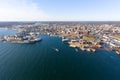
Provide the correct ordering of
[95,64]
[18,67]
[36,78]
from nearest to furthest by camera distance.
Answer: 1. [36,78]
2. [18,67]
3. [95,64]

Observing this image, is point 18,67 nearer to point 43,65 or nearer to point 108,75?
point 43,65

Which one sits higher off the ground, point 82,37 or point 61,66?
point 61,66

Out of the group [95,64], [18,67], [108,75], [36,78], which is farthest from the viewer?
[95,64]

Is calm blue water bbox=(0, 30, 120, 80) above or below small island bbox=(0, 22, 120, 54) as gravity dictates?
above

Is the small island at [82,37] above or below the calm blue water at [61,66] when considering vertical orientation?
below

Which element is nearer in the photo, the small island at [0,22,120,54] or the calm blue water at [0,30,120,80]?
the calm blue water at [0,30,120,80]

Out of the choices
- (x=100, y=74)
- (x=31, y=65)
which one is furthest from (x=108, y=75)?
(x=31, y=65)

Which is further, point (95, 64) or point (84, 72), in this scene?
point (95, 64)

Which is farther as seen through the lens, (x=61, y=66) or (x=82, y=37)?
(x=82, y=37)
